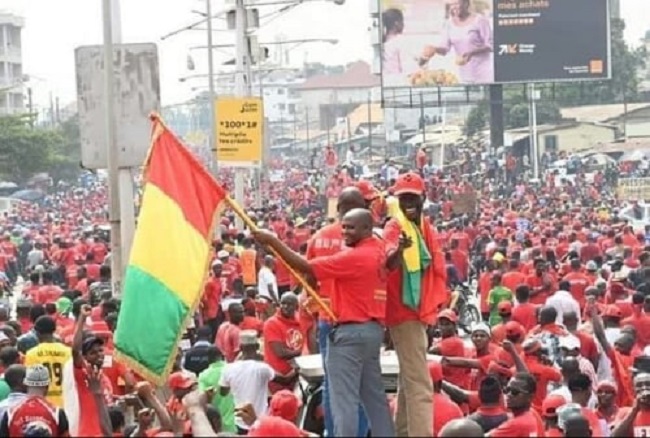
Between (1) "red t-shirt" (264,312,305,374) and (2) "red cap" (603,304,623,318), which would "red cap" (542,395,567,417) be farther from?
(2) "red cap" (603,304,623,318)

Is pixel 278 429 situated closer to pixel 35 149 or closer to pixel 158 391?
pixel 158 391

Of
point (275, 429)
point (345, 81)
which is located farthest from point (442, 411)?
point (345, 81)

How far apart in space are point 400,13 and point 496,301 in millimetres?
31429

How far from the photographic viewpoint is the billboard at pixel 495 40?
164 feet

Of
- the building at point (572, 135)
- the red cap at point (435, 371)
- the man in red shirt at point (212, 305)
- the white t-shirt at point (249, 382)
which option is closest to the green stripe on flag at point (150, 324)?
the red cap at point (435, 371)

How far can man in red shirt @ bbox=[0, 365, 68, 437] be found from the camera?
9.23 metres

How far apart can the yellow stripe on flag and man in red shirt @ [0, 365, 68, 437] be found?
1.06 meters

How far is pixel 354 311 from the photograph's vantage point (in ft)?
28.1

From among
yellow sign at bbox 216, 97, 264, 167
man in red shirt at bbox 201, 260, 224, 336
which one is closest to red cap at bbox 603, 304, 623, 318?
man in red shirt at bbox 201, 260, 224, 336

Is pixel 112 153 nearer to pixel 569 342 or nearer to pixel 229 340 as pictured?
pixel 229 340

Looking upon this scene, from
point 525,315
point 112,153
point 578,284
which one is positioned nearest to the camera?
point 112,153

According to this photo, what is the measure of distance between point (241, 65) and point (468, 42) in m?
16.0

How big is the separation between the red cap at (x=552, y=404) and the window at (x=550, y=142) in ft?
236

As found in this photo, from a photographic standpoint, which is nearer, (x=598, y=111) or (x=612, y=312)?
(x=612, y=312)
